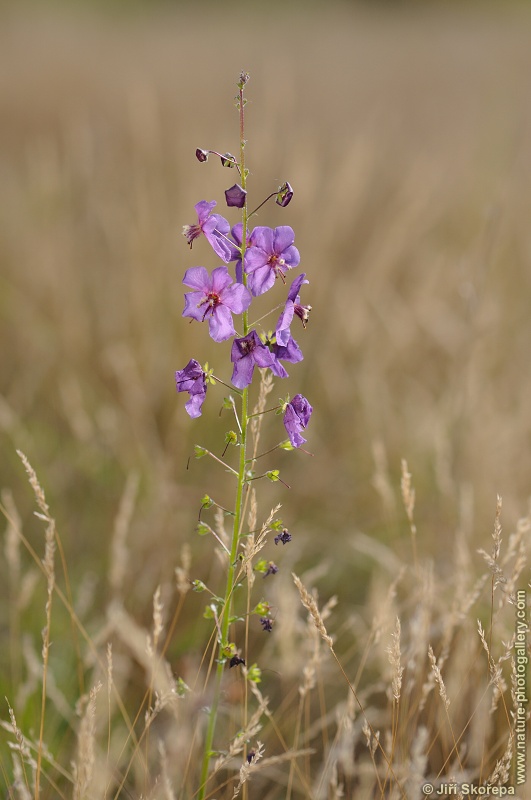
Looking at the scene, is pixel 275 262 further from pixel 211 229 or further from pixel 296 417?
pixel 296 417

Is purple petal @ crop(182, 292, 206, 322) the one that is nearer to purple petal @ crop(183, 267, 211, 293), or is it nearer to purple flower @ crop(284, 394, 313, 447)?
purple petal @ crop(183, 267, 211, 293)

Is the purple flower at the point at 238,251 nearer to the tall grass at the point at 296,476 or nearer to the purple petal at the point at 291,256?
the purple petal at the point at 291,256

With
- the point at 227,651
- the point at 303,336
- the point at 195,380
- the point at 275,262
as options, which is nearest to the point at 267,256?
the point at 275,262

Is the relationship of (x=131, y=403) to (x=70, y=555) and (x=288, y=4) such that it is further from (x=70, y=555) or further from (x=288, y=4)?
(x=288, y=4)

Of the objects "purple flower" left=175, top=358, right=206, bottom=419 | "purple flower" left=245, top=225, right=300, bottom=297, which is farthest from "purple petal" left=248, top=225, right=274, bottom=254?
"purple flower" left=175, top=358, right=206, bottom=419

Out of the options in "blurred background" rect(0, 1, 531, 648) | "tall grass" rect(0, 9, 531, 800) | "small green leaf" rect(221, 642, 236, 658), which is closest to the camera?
"small green leaf" rect(221, 642, 236, 658)

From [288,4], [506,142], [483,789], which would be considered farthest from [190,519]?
[288,4]

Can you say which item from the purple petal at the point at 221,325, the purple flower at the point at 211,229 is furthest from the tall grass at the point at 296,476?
the purple flower at the point at 211,229

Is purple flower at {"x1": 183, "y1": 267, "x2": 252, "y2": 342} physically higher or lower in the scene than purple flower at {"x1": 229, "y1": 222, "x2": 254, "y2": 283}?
lower
